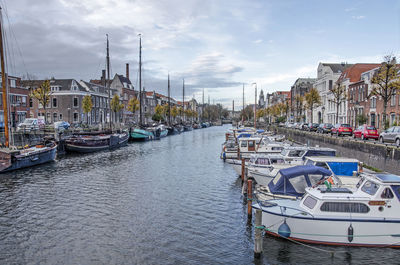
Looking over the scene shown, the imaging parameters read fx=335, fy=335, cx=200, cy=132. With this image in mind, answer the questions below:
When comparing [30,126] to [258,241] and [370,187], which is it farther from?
[370,187]

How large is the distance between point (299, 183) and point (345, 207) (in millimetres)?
3458

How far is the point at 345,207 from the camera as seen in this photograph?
13398mm

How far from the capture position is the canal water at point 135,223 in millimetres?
13117

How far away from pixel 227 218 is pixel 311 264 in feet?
18.7

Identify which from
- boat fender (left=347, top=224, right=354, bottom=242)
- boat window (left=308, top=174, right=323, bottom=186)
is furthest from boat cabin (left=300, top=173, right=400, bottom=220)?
boat window (left=308, top=174, right=323, bottom=186)

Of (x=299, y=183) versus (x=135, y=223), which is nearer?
(x=299, y=183)

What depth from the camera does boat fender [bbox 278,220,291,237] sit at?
13836 millimetres

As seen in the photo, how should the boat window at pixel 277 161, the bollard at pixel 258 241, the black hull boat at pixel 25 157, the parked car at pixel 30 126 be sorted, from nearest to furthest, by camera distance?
the bollard at pixel 258 241 → the boat window at pixel 277 161 → the black hull boat at pixel 25 157 → the parked car at pixel 30 126

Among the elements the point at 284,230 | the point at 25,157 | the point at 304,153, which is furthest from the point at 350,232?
the point at 25,157

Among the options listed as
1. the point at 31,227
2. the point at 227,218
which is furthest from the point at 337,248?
the point at 31,227

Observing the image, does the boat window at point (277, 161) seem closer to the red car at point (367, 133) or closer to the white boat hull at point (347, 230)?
the white boat hull at point (347, 230)

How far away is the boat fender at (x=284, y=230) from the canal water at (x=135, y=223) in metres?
0.50

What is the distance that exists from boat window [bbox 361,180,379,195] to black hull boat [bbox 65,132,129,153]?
3791cm

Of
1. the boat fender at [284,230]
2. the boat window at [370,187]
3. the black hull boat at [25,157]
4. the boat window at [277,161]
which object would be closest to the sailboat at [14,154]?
the black hull boat at [25,157]
